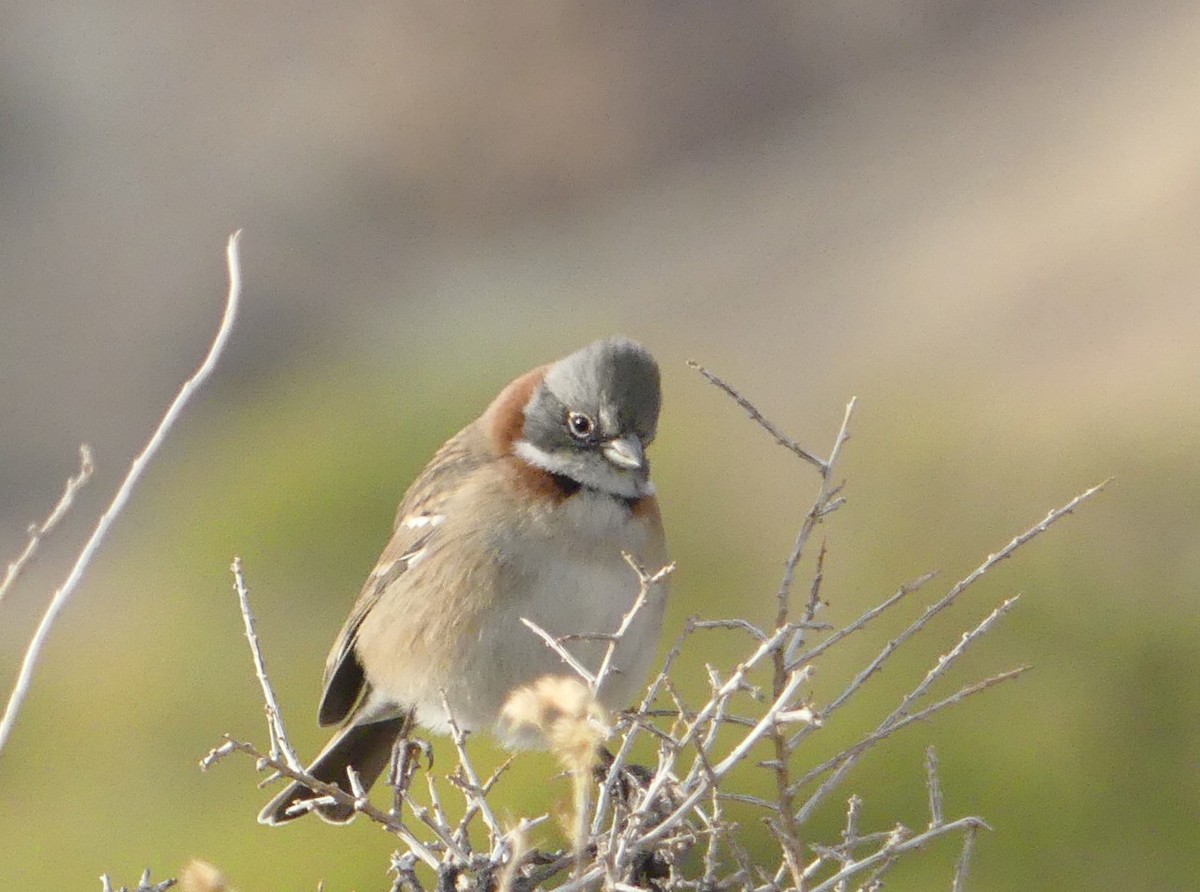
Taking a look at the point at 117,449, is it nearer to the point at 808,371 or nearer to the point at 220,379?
the point at 220,379

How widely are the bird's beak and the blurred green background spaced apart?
2.99m

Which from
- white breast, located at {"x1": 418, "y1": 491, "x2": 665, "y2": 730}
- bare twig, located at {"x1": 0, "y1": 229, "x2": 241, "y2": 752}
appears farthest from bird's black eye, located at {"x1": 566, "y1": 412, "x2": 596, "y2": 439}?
bare twig, located at {"x1": 0, "y1": 229, "x2": 241, "y2": 752}

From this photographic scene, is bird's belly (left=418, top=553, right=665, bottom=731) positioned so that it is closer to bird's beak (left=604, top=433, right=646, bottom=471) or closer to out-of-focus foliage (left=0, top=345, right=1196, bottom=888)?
bird's beak (left=604, top=433, right=646, bottom=471)

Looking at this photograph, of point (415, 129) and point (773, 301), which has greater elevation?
point (415, 129)

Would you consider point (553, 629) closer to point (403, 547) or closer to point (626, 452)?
point (626, 452)

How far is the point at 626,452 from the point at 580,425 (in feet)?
0.51

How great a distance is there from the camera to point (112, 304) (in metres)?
16.3

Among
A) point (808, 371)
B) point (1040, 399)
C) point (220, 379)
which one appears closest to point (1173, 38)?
point (808, 371)

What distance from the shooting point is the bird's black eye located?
16.6 feet

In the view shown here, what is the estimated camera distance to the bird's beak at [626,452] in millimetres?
4988

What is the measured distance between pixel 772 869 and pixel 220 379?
9.21 m

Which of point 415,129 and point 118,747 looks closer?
point 118,747

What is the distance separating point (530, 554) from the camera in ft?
16.1

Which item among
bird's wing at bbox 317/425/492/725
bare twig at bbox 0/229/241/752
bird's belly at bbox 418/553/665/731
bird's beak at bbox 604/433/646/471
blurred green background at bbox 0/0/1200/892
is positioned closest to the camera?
bare twig at bbox 0/229/241/752
